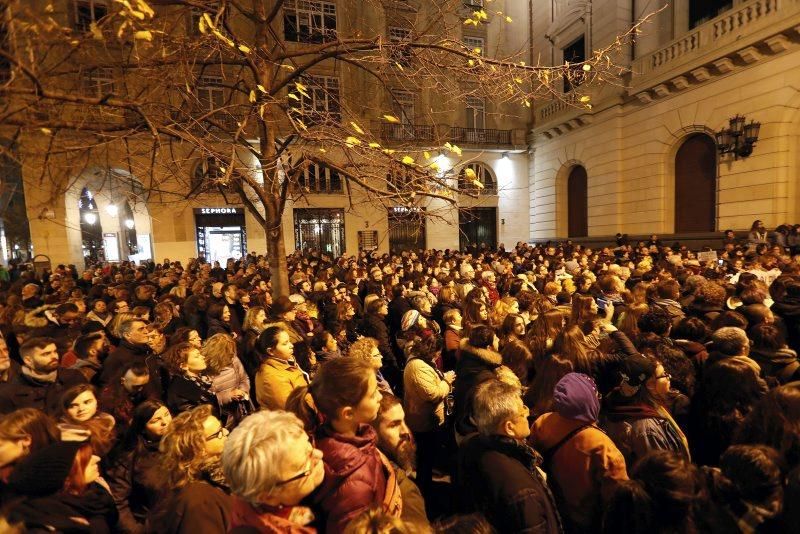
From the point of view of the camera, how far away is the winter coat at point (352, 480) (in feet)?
5.49

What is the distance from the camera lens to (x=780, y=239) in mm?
10758

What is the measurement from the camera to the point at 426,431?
3.49 metres

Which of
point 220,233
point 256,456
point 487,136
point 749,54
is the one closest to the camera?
point 256,456

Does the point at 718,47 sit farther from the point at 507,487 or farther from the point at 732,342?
the point at 507,487

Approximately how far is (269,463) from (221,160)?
3.02 m

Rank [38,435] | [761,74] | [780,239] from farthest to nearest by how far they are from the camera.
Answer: [761,74], [780,239], [38,435]

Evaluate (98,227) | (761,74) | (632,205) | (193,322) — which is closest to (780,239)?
(761,74)

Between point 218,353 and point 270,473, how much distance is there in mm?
2483

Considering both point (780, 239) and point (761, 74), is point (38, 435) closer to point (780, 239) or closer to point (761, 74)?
point (780, 239)

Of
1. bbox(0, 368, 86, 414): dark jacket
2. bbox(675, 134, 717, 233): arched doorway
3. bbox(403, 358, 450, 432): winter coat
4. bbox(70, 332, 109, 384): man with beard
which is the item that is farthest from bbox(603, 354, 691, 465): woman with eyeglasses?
bbox(675, 134, 717, 233): arched doorway

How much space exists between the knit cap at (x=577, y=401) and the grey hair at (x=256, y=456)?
149cm

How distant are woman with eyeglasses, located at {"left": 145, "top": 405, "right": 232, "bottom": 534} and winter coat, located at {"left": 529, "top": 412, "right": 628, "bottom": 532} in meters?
1.75

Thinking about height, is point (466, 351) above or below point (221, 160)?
below

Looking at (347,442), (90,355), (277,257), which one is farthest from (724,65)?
(90,355)
